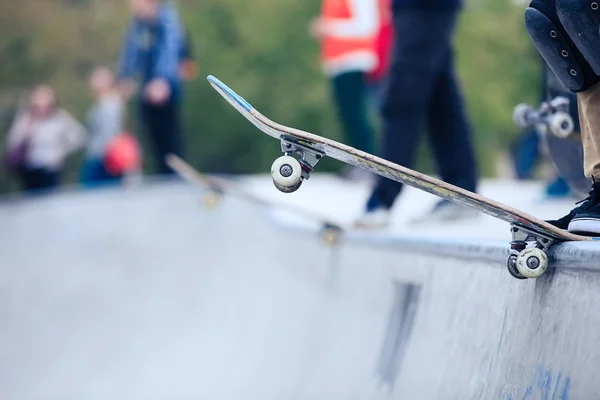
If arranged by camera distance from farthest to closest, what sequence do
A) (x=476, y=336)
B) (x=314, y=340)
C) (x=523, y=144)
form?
1. (x=523, y=144)
2. (x=314, y=340)
3. (x=476, y=336)

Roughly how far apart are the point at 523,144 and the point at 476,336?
21.8 feet

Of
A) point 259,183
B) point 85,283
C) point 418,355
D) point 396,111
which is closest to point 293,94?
point 259,183

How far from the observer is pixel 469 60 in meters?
26.5

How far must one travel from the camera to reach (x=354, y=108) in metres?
7.45

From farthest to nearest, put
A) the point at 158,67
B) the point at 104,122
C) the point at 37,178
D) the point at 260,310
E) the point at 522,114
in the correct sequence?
1. the point at 37,178
2. the point at 104,122
3. the point at 158,67
4. the point at 260,310
5. the point at 522,114

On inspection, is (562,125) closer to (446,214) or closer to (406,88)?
(406,88)

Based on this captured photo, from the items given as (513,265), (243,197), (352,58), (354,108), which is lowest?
(513,265)

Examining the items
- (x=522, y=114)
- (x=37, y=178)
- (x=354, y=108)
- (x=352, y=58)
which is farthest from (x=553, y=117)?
(x=37, y=178)

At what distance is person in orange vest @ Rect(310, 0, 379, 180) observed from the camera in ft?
24.4

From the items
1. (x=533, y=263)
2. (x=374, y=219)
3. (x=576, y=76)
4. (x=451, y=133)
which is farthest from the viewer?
(x=451, y=133)

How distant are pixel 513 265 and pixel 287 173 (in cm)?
54

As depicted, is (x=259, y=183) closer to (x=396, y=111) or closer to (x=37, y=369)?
(x=37, y=369)

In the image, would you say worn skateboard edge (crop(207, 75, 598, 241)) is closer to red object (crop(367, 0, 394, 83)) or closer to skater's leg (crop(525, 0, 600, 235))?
skater's leg (crop(525, 0, 600, 235))

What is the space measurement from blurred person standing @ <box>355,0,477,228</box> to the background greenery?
1949 cm
